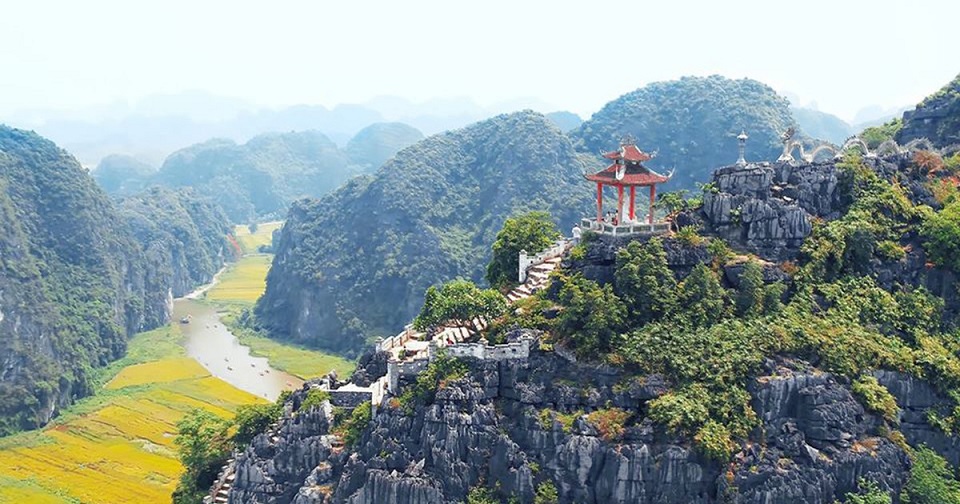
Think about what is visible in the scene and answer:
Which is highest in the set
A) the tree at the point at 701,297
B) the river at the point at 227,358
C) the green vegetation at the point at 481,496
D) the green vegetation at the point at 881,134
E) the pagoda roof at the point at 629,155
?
the green vegetation at the point at 881,134

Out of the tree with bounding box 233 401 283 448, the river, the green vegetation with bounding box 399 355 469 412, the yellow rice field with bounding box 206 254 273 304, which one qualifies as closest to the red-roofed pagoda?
the green vegetation with bounding box 399 355 469 412

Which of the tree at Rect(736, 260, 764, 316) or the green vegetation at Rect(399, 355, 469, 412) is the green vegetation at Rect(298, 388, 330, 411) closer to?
the green vegetation at Rect(399, 355, 469, 412)

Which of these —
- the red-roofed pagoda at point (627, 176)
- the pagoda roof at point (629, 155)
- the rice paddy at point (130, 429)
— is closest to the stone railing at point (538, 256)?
the red-roofed pagoda at point (627, 176)

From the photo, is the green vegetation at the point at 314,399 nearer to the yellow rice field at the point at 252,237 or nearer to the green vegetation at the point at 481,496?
the green vegetation at the point at 481,496

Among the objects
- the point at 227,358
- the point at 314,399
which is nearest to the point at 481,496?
the point at 314,399

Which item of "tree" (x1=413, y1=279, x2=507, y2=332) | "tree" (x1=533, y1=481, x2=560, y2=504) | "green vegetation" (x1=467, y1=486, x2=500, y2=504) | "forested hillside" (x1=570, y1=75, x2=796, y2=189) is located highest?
"forested hillside" (x1=570, y1=75, x2=796, y2=189)

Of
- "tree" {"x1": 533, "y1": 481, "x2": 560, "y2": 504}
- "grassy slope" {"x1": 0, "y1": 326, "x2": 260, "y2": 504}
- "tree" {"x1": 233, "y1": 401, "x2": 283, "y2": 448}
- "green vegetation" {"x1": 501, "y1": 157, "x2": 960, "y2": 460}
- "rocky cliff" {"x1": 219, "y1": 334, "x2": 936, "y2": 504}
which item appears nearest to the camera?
"rocky cliff" {"x1": 219, "y1": 334, "x2": 936, "y2": 504}
